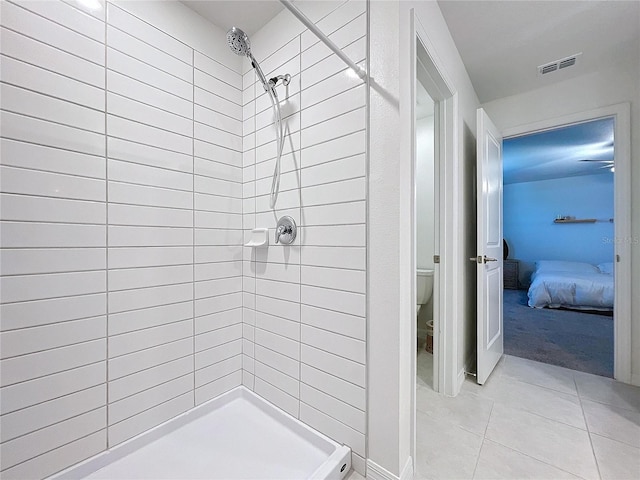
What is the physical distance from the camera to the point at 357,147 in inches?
46.1

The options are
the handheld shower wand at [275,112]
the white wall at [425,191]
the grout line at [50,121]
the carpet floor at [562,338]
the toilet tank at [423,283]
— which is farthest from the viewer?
the white wall at [425,191]

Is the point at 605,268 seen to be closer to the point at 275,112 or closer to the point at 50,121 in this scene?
the point at 275,112

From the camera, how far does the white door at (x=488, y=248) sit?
191 cm

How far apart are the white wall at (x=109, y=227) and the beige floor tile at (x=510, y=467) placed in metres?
1.41

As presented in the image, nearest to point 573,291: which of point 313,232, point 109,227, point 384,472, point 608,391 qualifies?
point 608,391

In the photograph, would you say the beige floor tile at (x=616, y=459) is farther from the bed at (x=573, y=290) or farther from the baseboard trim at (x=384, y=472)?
the bed at (x=573, y=290)

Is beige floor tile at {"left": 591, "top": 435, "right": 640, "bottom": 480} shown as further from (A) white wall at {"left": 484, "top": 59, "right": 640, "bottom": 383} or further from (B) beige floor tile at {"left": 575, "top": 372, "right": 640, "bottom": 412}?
(A) white wall at {"left": 484, "top": 59, "right": 640, "bottom": 383}

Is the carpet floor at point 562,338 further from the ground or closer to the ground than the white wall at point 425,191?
closer to the ground

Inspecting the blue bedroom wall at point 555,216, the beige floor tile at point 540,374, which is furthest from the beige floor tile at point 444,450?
the blue bedroom wall at point 555,216

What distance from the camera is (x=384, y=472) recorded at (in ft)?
3.56

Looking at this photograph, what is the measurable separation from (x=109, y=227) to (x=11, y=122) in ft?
1.54

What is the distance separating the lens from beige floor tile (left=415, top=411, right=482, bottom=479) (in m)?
1.19

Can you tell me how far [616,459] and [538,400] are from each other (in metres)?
0.47

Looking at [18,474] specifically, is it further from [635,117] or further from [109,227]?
[635,117]
